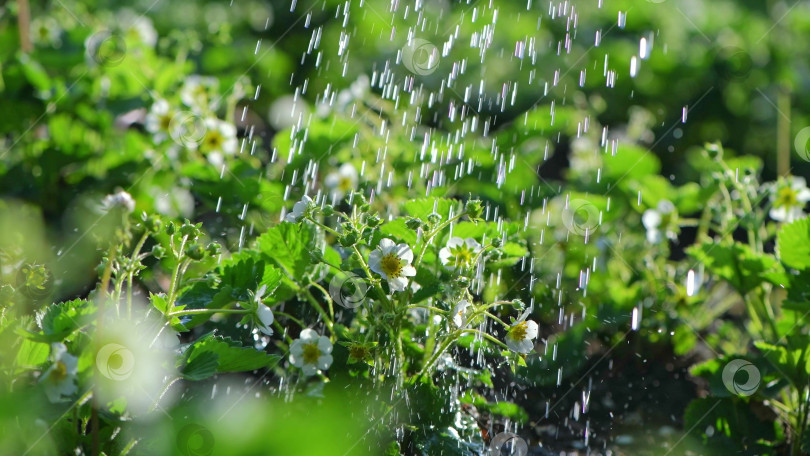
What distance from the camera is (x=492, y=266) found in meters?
1.16

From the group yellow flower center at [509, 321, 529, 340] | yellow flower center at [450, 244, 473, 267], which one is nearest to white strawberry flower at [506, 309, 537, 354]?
yellow flower center at [509, 321, 529, 340]

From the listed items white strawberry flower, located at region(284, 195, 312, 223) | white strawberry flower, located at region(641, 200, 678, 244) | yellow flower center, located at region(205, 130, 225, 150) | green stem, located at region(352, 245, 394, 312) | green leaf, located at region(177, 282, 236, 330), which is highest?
white strawberry flower, located at region(641, 200, 678, 244)

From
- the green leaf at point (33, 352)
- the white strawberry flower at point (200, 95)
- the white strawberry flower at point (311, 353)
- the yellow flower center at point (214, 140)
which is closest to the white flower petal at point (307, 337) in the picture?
the white strawberry flower at point (311, 353)

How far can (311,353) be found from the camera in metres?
1.05

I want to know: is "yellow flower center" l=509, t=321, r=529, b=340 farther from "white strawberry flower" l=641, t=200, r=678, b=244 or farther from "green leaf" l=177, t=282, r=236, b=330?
"white strawberry flower" l=641, t=200, r=678, b=244

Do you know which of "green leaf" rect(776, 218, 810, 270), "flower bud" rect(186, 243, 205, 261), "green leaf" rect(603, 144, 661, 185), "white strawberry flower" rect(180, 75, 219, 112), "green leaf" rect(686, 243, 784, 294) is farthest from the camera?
"green leaf" rect(603, 144, 661, 185)

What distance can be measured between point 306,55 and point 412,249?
2562mm

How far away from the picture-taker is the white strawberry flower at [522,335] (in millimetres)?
983

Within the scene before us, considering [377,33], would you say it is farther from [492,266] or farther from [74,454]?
[74,454]

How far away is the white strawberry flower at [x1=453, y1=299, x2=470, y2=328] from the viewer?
3.22 feet

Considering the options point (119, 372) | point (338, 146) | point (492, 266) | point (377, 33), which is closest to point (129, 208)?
point (119, 372)

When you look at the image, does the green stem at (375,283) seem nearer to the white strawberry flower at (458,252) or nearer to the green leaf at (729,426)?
the white strawberry flower at (458,252)

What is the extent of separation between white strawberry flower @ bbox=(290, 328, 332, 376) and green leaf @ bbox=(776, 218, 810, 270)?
71cm

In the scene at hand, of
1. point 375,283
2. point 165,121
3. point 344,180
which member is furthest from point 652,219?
point 165,121
